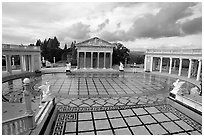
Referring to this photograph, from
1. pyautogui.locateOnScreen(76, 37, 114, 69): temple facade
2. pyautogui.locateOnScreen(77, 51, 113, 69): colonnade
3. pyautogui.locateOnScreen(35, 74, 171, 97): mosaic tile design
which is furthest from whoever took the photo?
pyautogui.locateOnScreen(77, 51, 113, 69): colonnade

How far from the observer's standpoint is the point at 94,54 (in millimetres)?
30016

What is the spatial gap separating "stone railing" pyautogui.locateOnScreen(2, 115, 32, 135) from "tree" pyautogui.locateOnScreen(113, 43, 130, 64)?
33378 millimetres

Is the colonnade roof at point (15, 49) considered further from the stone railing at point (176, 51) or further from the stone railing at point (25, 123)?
the stone railing at point (176, 51)

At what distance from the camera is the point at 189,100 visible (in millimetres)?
7914

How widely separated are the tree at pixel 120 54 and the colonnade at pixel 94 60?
24.2 ft

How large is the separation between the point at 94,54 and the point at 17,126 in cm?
2633

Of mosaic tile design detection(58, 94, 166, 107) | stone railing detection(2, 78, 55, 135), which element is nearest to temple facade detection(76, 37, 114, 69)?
mosaic tile design detection(58, 94, 166, 107)

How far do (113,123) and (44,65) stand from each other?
28704 mm

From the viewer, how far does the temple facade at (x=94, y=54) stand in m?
27.5

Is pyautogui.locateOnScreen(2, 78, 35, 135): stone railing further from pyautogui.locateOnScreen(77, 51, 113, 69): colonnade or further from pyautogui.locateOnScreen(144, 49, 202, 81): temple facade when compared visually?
pyautogui.locateOnScreen(77, 51, 113, 69): colonnade

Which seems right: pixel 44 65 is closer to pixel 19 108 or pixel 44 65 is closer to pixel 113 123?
pixel 19 108

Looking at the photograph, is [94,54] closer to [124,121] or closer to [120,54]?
[120,54]

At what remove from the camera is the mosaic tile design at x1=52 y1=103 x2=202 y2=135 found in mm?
6042

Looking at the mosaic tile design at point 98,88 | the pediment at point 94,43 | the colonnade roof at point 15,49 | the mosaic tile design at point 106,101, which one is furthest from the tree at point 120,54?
the mosaic tile design at point 106,101
